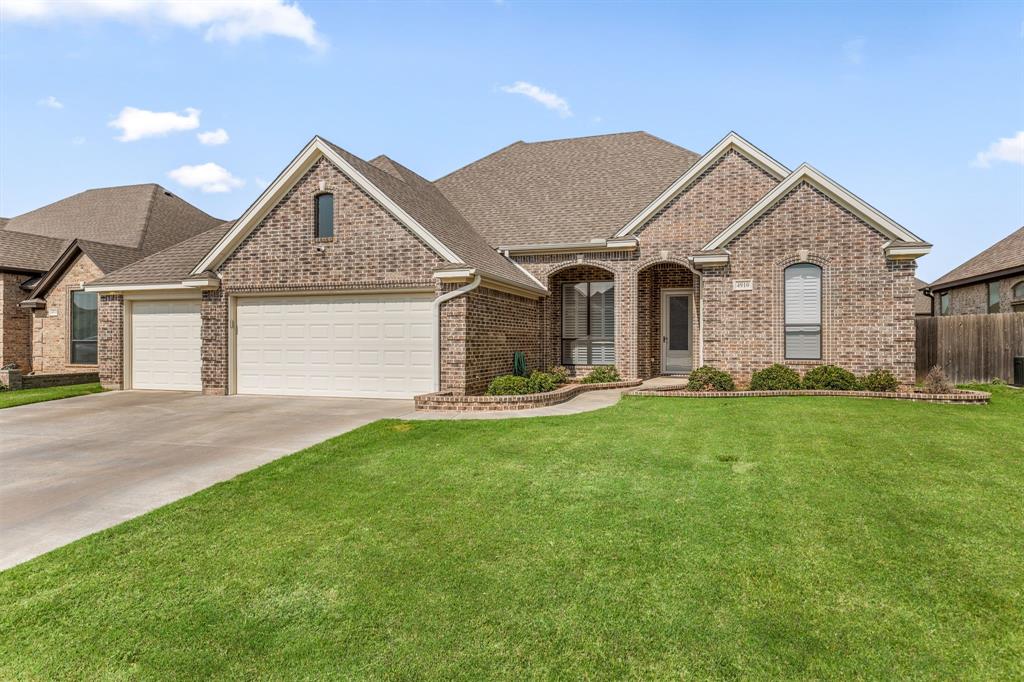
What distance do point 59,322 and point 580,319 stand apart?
18490 mm

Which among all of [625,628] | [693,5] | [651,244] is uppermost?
[693,5]

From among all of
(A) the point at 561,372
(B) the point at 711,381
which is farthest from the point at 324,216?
(B) the point at 711,381

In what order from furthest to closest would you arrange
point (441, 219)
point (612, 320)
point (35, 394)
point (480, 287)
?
point (612, 320) < point (441, 219) < point (35, 394) < point (480, 287)

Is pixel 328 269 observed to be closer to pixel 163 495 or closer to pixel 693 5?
pixel 163 495

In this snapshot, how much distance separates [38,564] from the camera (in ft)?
14.6

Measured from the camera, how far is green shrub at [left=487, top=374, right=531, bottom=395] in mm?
12977

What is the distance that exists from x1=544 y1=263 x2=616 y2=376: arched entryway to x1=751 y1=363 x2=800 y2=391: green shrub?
185 inches

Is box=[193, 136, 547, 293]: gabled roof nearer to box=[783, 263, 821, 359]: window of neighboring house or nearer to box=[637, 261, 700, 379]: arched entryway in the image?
box=[637, 261, 700, 379]: arched entryway

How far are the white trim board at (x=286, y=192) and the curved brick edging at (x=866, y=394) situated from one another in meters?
5.78

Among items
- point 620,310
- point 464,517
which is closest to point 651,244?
point 620,310

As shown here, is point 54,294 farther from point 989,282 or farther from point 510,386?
point 989,282

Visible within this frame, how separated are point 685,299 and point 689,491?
13006mm

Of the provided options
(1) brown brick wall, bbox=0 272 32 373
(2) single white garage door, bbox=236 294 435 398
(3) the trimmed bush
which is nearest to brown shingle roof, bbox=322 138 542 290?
(2) single white garage door, bbox=236 294 435 398

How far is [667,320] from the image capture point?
18281 millimetres
